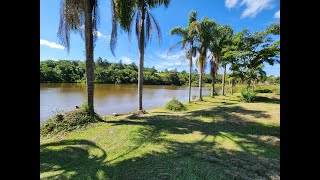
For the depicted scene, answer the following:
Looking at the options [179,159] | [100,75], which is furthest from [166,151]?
[100,75]

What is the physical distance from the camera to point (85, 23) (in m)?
9.38

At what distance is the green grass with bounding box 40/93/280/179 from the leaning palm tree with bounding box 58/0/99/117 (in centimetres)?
222

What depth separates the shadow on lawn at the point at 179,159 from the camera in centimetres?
460

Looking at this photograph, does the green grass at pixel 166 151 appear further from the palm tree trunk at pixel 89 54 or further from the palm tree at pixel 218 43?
the palm tree at pixel 218 43

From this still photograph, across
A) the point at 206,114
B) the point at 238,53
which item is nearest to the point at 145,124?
the point at 206,114

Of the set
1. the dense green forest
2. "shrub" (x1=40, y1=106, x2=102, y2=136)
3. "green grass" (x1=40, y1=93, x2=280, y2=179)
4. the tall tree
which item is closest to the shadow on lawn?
"green grass" (x1=40, y1=93, x2=280, y2=179)

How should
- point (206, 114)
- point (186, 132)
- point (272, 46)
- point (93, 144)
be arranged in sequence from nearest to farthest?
point (93, 144), point (186, 132), point (206, 114), point (272, 46)

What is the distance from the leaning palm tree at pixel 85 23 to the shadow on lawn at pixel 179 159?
11.0 ft

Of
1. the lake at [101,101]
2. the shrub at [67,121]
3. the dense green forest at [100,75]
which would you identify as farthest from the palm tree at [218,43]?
the dense green forest at [100,75]

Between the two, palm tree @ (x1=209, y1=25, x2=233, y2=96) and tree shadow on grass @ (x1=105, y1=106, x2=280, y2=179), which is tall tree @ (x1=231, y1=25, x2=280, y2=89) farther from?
tree shadow on grass @ (x1=105, y1=106, x2=280, y2=179)
